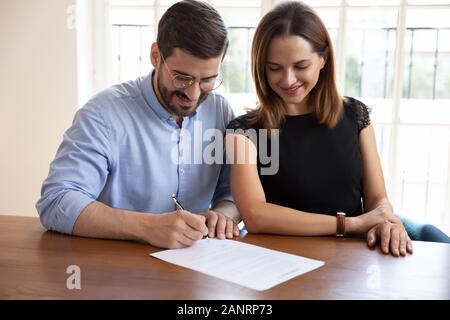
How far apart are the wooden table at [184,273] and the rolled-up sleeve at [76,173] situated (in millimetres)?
57

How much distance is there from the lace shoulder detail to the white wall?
155cm

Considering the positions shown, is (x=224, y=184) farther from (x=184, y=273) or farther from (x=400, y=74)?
(x=400, y=74)

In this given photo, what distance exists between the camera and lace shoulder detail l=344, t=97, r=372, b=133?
170cm

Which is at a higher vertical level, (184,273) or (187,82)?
(187,82)

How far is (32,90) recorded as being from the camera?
8.83 ft

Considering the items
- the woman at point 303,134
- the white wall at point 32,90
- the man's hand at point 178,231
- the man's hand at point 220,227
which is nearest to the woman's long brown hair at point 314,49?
the woman at point 303,134

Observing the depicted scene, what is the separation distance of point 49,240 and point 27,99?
1.71m

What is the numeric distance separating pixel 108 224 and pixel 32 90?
1.76m

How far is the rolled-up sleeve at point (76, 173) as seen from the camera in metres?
1.25

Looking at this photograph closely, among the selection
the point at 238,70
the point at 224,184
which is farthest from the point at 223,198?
the point at 238,70

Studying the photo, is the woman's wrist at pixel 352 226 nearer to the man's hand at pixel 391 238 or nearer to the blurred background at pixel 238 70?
the man's hand at pixel 391 238

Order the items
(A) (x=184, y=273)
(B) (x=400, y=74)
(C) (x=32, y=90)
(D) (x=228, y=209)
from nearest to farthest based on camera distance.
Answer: (A) (x=184, y=273) < (D) (x=228, y=209) < (B) (x=400, y=74) < (C) (x=32, y=90)

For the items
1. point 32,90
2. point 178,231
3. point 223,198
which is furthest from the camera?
point 32,90

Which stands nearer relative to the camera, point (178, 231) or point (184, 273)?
point (184, 273)
